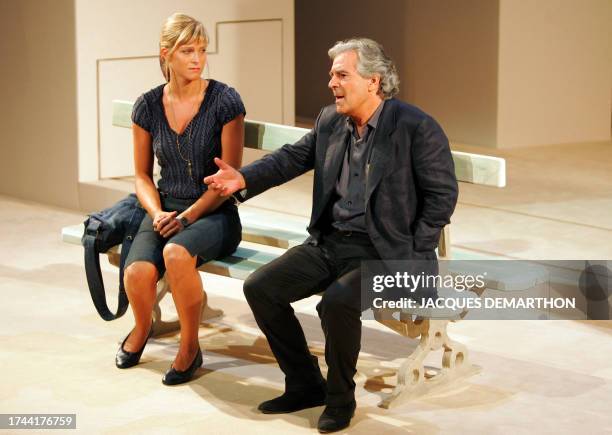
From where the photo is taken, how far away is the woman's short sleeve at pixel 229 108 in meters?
4.79

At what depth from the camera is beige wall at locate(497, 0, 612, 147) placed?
928 cm

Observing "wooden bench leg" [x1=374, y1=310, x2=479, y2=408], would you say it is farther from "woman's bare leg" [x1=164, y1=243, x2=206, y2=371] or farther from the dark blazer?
"woman's bare leg" [x1=164, y1=243, x2=206, y2=371]

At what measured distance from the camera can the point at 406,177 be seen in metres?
4.25

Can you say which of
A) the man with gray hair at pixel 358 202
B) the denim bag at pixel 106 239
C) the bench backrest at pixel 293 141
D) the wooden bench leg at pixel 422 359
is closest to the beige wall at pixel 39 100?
the bench backrest at pixel 293 141

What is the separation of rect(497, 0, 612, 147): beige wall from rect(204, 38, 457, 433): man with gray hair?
5.11m

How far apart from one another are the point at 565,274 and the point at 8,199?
13.2 ft

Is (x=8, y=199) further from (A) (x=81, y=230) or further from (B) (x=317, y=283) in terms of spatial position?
(B) (x=317, y=283)

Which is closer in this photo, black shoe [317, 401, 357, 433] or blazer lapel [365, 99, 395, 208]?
black shoe [317, 401, 357, 433]

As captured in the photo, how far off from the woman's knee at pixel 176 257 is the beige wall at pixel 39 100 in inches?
129

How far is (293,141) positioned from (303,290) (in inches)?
36.2

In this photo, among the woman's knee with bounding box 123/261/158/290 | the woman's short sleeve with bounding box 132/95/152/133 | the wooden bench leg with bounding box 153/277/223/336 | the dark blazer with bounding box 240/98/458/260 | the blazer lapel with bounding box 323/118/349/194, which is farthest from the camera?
the wooden bench leg with bounding box 153/277/223/336

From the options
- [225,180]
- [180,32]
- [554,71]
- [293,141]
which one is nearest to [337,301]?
[225,180]

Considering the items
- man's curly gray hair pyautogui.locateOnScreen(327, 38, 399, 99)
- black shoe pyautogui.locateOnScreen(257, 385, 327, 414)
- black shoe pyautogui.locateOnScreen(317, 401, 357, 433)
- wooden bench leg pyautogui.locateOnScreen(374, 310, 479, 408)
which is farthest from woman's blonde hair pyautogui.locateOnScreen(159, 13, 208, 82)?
black shoe pyautogui.locateOnScreen(317, 401, 357, 433)

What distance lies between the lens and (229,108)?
15.8 ft
